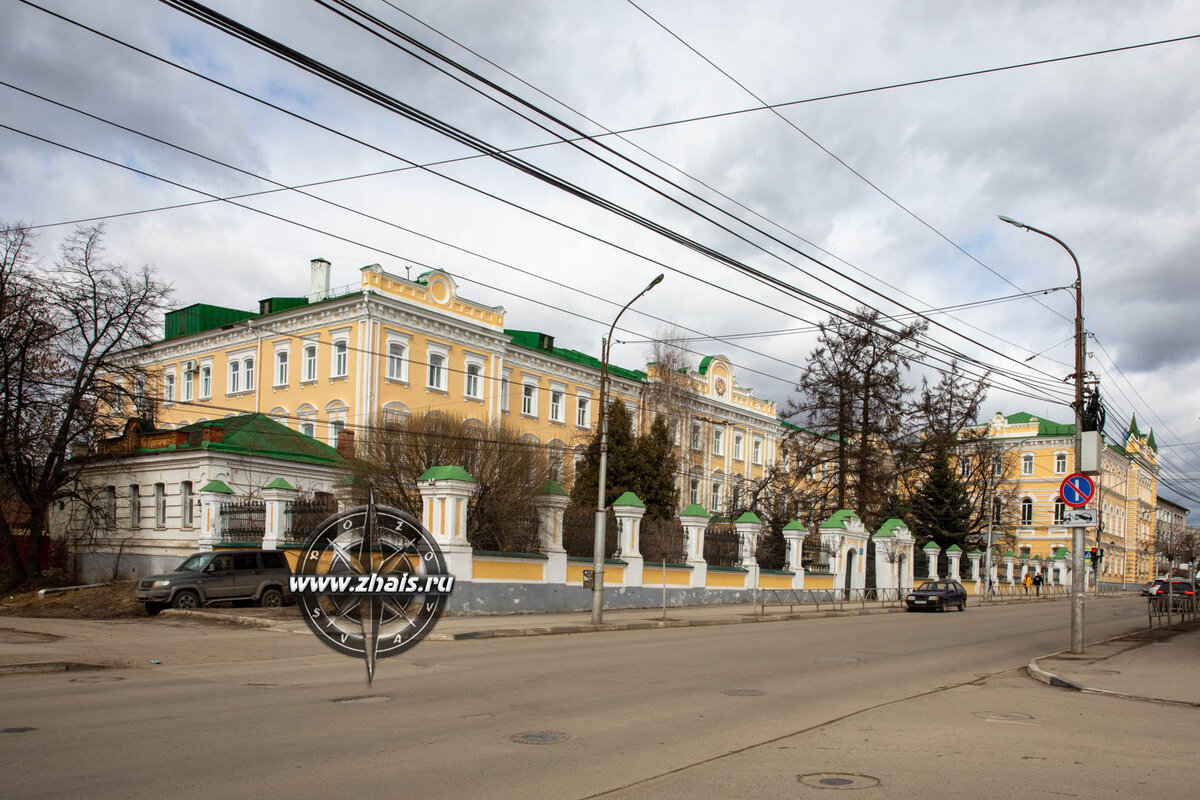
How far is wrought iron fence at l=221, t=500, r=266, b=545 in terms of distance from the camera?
2934 cm

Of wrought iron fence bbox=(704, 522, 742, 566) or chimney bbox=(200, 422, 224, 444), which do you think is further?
wrought iron fence bbox=(704, 522, 742, 566)

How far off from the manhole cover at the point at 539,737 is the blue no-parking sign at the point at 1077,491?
12089mm

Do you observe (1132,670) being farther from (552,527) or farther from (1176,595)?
(1176,595)

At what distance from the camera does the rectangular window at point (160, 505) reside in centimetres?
3341

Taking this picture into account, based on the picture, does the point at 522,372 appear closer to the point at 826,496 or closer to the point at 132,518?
the point at 826,496

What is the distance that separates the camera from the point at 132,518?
34.6m

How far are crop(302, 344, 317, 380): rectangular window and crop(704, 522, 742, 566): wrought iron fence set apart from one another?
21332 mm

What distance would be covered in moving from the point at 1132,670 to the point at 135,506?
32039mm

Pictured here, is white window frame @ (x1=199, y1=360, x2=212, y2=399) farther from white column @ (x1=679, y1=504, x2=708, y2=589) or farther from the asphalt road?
the asphalt road

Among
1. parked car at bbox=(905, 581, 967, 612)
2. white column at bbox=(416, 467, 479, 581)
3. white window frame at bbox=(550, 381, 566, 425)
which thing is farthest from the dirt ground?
white window frame at bbox=(550, 381, 566, 425)

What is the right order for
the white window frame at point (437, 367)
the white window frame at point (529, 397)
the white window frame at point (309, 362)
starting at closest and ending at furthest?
the white window frame at point (309, 362) → the white window frame at point (437, 367) → the white window frame at point (529, 397)

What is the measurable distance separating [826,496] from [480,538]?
24.9m

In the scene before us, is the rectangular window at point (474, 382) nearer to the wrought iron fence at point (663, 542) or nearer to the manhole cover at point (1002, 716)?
the wrought iron fence at point (663, 542)

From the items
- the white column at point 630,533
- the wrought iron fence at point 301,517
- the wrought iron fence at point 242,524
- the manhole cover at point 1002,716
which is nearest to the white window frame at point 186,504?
the wrought iron fence at point 242,524
